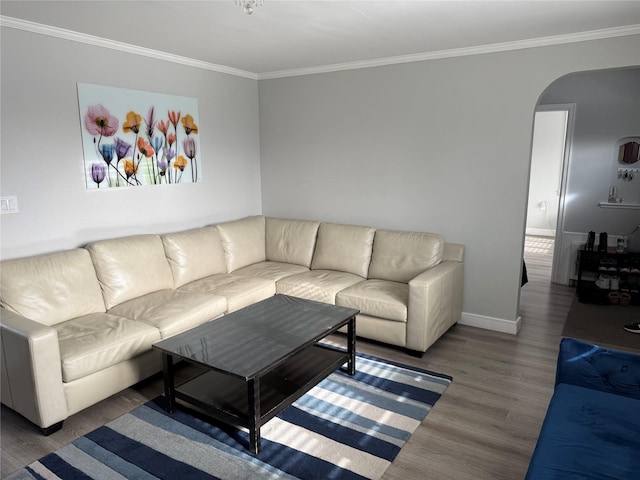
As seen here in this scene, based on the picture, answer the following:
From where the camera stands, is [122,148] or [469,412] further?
[122,148]

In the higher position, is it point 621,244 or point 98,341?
point 621,244

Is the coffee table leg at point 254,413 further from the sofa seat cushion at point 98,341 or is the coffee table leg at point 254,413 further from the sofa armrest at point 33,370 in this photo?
the sofa armrest at point 33,370

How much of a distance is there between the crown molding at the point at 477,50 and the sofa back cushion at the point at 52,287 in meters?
2.70

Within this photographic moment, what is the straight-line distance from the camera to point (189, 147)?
4.11 metres

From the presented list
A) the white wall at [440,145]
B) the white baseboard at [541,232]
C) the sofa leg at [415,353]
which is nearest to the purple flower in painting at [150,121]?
the white wall at [440,145]

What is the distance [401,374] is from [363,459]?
944 millimetres

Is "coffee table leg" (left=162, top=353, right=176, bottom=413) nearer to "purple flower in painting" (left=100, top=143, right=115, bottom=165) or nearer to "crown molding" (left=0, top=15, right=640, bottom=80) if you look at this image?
"purple flower in painting" (left=100, top=143, right=115, bottom=165)

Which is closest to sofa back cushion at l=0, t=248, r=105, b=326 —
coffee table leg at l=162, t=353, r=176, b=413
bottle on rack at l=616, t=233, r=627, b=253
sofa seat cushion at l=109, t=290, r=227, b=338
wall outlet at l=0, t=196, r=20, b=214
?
sofa seat cushion at l=109, t=290, r=227, b=338

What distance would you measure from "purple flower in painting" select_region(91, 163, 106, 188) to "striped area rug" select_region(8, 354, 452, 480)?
1729mm

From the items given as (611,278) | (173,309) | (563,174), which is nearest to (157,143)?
(173,309)

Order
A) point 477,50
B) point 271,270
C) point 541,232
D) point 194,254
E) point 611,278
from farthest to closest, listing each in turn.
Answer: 1. point 541,232
2. point 611,278
3. point 271,270
4. point 194,254
5. point 477,50

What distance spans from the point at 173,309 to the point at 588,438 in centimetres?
250

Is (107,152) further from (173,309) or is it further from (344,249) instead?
(344,249)

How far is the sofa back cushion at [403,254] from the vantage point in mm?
3762
